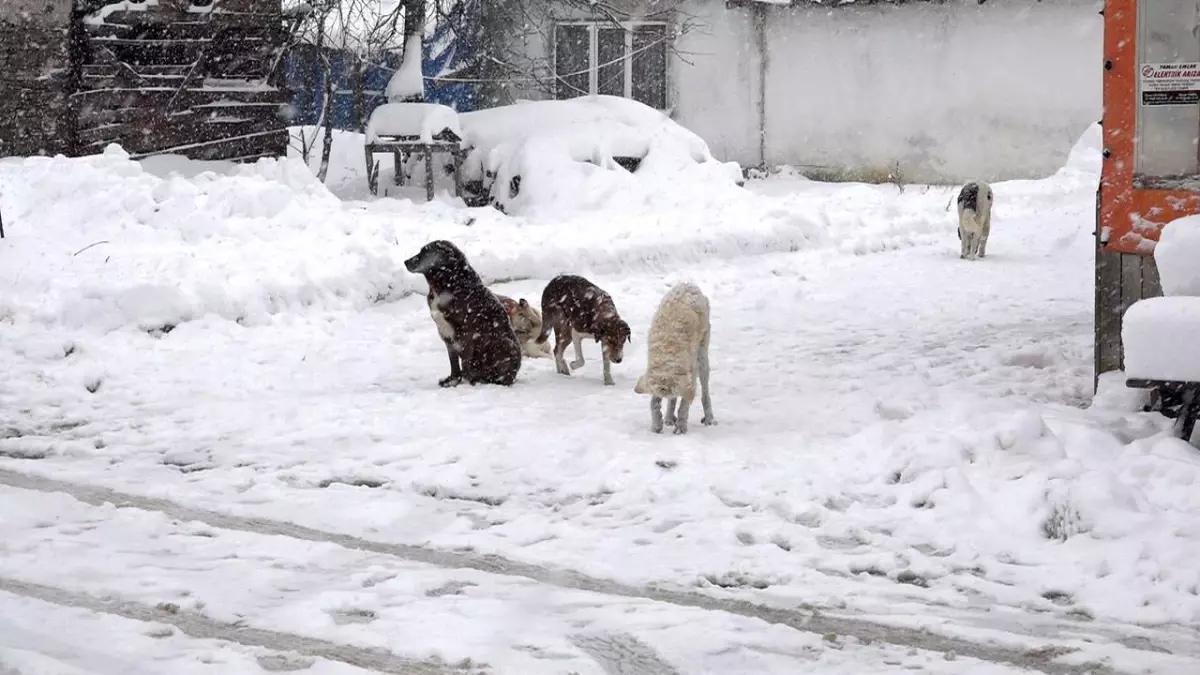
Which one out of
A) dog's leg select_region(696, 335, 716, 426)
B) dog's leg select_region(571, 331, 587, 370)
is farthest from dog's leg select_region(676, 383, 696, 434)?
dog's leg select_region(571, 331, 587, 370)

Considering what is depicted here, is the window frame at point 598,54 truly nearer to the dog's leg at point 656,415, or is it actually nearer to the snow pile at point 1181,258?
the dog's leg at point 656,415

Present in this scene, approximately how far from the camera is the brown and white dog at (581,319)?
9.23m

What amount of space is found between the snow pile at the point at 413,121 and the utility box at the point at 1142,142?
44.5 feet

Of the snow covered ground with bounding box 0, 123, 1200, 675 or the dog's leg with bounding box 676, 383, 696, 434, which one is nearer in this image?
the snow covered ground with bounding box 0, 123, 1200, 675

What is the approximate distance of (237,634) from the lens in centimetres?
480

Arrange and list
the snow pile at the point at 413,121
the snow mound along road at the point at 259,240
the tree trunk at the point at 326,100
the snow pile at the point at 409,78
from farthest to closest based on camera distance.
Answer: the snow pile at the point at 409,78, the tree trunk at the point at 326,100, the snow pile at the point at 413,121, the snow mound along road at the point at 259,240

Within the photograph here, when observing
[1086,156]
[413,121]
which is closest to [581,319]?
[413,121]

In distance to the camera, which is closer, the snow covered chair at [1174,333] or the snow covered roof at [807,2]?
the snow covered chair at [1174,333]

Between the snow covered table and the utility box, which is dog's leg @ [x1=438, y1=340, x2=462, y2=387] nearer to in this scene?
the utility box

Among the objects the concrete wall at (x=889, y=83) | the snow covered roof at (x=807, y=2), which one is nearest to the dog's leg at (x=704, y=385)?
the concrete wall at (x=889, y=83)

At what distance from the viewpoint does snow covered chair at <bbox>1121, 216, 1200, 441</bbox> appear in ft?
21.7

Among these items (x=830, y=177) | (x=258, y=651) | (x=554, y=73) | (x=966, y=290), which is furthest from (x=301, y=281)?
(x=830, y=177)

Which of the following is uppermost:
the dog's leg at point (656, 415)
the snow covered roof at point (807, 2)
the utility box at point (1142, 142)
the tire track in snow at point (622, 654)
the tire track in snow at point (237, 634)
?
the snow covered roof at point (807, 2)

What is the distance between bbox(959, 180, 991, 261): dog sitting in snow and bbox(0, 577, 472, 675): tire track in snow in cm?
1241
